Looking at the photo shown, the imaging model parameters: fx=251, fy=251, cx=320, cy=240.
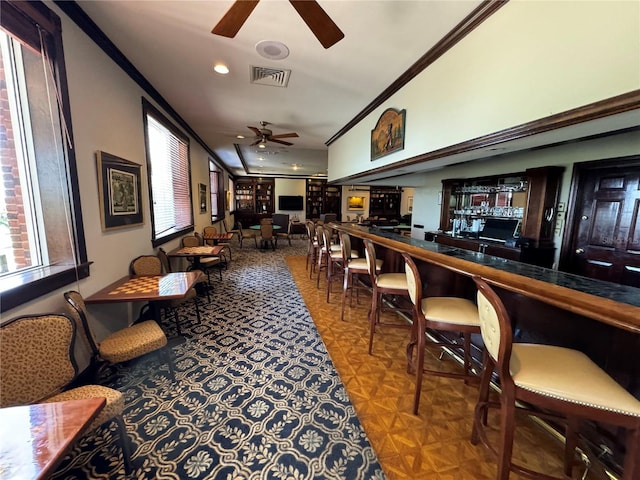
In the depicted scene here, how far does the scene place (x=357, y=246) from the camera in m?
4.42

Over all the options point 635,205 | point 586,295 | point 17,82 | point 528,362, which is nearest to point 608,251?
point 635,205

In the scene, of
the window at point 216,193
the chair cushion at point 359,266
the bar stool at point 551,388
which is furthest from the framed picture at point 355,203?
the bar stool at point 551,388

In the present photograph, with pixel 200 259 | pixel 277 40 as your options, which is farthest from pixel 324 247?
pixel 277 40

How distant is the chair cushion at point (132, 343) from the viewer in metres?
1.72

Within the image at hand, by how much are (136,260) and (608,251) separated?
5.45 meters

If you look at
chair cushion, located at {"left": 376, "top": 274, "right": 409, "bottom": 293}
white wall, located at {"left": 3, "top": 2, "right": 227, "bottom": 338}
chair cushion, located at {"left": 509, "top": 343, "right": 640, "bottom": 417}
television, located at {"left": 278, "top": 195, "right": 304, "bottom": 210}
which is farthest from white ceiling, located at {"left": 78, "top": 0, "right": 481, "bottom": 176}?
television, located at {"left": 278, "top": 195, "right": 304, "bottom": 210}

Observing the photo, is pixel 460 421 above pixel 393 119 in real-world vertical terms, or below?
below

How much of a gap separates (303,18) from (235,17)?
43cm

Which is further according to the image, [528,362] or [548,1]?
[548,1]

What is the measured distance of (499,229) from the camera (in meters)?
4.12

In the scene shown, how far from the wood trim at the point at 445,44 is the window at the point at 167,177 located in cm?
308

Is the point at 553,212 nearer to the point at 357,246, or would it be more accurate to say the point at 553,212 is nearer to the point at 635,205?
the point at 635,205

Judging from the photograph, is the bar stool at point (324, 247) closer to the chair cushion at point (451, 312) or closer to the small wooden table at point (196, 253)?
the small wooden table at point (196, 253)

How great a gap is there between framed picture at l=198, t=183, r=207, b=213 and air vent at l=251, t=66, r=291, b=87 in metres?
3.56
